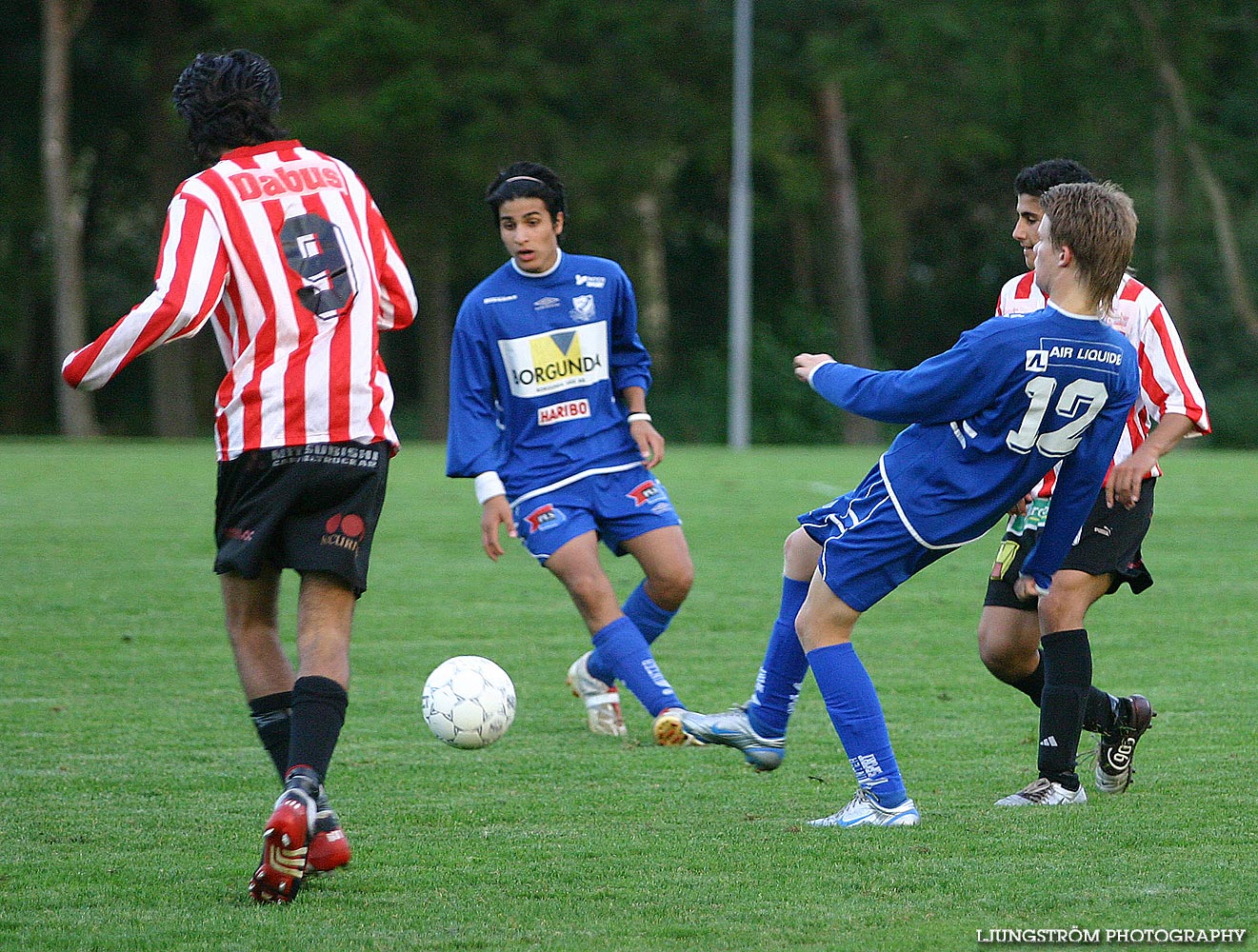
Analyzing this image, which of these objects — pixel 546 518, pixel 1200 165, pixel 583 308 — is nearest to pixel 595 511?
pixel 546 518

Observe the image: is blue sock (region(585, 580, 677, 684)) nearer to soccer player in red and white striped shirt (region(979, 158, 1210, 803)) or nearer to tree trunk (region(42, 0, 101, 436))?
soccer player in red and white striped shirt (region(979, 158, 1210, 803))

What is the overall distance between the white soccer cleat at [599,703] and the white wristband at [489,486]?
0.70 meters

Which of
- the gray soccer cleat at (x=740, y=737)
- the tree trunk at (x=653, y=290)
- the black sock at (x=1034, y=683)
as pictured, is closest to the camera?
the gray soccer cleat at (x=740, y=737)

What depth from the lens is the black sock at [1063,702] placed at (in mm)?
4883

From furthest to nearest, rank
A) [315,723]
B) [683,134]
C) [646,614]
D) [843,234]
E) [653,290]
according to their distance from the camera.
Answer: [653,290]
[683,134]
[843,234]
[646,614]
[315,723]

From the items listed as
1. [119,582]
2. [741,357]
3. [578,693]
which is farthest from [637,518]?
[741,357]

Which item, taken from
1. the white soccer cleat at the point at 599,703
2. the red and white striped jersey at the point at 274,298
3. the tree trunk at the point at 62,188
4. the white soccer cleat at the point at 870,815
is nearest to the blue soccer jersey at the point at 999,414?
the white soccer cleat at the point at 870,815

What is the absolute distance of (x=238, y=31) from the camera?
110 ft

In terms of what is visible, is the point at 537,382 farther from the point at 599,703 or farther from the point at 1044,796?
the point at 1044,796

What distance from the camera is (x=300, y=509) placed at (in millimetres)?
4102

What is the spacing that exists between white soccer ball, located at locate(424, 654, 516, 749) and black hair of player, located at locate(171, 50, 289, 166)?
1.75 m

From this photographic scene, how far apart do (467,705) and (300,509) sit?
121 cm

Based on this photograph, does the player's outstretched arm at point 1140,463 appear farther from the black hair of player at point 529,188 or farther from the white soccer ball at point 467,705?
the black hair of player at point 529,188

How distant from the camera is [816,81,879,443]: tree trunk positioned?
3553 cm
